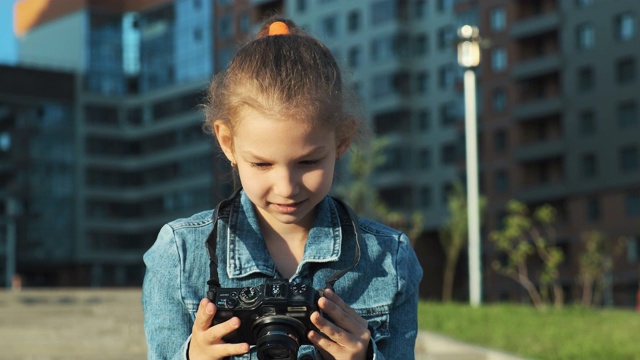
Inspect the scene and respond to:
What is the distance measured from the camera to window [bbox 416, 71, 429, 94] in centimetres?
7350

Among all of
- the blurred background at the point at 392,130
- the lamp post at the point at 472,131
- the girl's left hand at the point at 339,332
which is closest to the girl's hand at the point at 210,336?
the girl's left hand at the point at 339,332

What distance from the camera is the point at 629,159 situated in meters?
60.3

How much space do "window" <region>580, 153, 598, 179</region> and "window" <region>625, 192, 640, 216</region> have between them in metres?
3.25

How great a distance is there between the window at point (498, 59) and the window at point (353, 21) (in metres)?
10.9

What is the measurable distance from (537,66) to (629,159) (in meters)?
8.48

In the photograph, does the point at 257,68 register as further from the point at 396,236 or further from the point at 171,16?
the point at 171,16

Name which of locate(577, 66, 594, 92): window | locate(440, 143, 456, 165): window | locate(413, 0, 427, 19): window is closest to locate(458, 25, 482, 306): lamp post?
locate(577, 66, 594, 92): window

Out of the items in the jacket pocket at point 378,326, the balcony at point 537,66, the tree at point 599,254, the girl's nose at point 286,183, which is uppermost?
the balcony at point 537,66

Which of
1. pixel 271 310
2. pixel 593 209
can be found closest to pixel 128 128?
pixel 593 209

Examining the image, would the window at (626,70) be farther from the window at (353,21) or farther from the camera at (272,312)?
the camera at (272,312)

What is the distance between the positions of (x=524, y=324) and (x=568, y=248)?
5119 centimetres

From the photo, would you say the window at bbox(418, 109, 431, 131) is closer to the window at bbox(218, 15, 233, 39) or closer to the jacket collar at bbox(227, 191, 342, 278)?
the window at bbox(218, 15, 233, 39)

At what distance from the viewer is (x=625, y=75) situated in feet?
199

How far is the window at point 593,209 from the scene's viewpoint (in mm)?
61438
